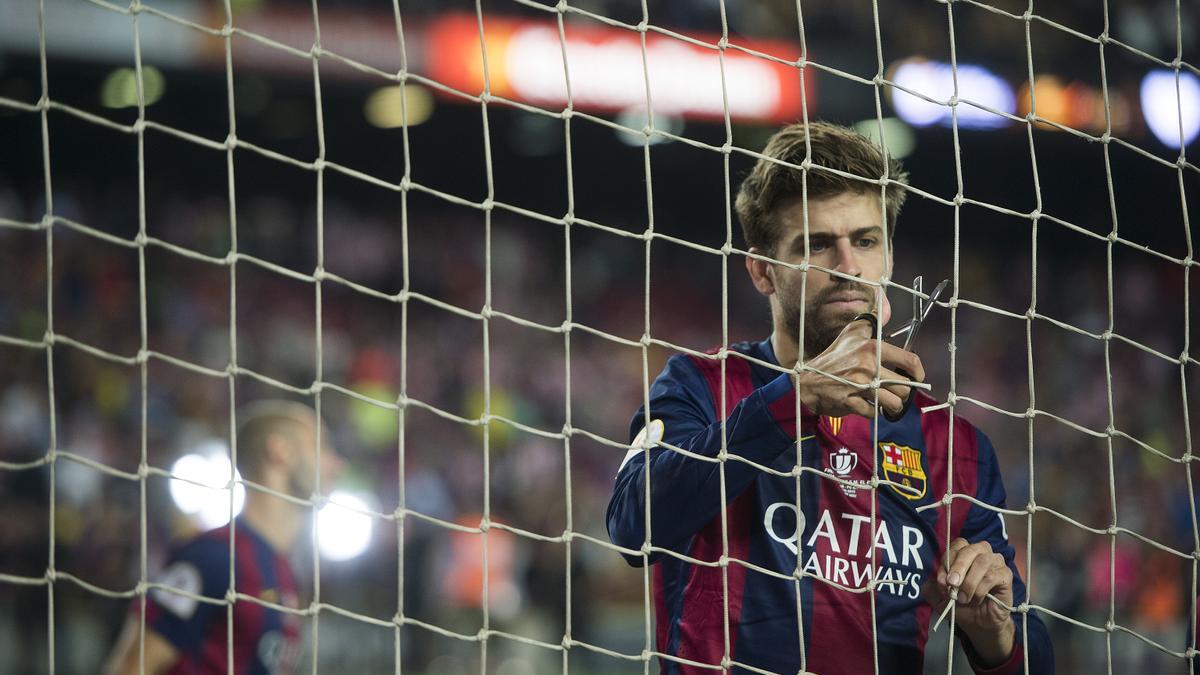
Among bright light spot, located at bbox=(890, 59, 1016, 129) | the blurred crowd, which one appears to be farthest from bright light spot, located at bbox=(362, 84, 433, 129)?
bright light spot, located at bbox=(890, 59, 1016, 129)

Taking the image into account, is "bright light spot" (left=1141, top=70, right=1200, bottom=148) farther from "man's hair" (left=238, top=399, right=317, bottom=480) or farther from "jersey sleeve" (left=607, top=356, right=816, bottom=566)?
"jersey sleeve" (left=607, top=356, right=816, bottom=566)

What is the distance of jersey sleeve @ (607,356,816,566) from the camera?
1.85 meters

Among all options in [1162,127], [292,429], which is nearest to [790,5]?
[1162,127]

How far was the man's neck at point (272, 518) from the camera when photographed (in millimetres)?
3570

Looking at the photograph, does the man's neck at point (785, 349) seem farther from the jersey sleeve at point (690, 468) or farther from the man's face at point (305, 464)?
the man's face at point (305, 464)

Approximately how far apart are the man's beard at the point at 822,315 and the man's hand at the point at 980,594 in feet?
1.42

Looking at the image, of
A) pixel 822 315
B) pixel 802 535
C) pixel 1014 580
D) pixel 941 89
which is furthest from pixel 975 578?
pixel 941 89

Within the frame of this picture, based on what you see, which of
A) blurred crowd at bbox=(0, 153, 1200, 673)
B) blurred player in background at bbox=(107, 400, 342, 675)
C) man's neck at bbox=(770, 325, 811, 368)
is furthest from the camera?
blurred crowd at bbox=(0, 153, 1200, 673)

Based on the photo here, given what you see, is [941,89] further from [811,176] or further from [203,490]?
[811,176]

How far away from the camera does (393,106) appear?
11445mm

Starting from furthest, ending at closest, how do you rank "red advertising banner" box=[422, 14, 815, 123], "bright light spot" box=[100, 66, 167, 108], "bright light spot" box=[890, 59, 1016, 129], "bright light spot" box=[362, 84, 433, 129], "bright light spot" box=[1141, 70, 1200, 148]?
"bright light spot" box=[362, 84, 433, 129], "bright light spot" box=[890, 59, 1016, 129], "bright light spot" box=[1141, 70, 1200, 148], "red advertising banner" box=[422, 14, 815, 123], "bright light spot" box=[100, 66, 167, 108]

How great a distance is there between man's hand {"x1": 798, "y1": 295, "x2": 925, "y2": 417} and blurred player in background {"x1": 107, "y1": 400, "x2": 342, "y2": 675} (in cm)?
139

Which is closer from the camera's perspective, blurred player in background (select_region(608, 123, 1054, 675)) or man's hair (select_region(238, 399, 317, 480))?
blurred player in background (select_region(608, 123, 1054, 675))

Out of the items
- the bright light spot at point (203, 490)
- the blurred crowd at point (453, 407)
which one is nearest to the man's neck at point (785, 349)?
the blurred crowd at point (453, 407)
